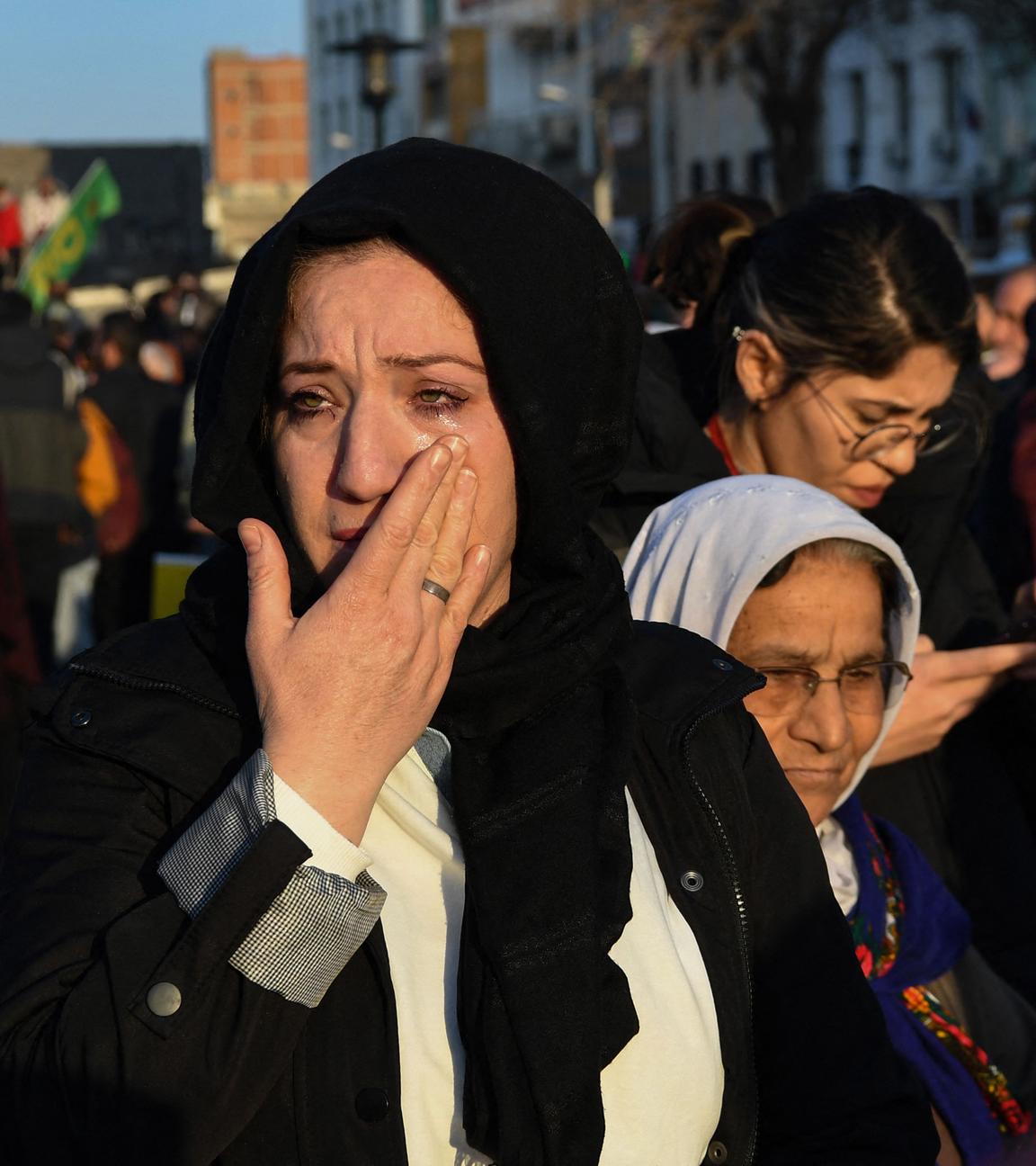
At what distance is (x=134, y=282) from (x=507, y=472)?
24175 millimetres

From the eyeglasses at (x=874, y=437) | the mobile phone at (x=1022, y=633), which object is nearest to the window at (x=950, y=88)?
the eyeglasses at (x=874, y=437)

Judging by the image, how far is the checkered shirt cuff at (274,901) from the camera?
6.28 ft

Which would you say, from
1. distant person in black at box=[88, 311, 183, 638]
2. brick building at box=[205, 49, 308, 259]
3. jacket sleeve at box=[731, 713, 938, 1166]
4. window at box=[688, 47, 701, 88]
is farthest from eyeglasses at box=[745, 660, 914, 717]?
brick building at box=[205, 49, 308, 259]

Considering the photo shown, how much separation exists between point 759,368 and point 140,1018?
2306mm

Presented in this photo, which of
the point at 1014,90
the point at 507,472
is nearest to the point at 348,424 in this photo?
the point at 507,472

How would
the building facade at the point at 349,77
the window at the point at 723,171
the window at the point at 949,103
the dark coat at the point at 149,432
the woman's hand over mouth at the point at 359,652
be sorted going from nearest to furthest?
1. the woman's hand over mouth at the point at 359,652
2. the dark coat at the point at 149,432
3. the window at the point at 949,103
4. the window at the point at 723,171
5. the building facade at the point at 349,77

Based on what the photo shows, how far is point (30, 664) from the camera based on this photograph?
6594mm

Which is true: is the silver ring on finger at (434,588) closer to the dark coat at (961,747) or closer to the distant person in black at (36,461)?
the dark coat at (961,747)

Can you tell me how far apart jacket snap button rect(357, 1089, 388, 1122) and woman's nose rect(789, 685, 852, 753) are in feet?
4.02

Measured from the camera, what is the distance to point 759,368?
3.85m

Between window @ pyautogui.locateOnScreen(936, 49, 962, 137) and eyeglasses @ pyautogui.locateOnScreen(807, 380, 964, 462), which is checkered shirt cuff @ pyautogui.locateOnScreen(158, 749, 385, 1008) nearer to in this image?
eyeglasses @ pyautogui.locateOnScreen(807, 380, 964, 462)

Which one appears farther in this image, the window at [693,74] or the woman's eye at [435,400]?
the window at [693,74]

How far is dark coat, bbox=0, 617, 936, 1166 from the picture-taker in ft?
6.18

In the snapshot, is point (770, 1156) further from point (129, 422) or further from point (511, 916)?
point (129, 422)
